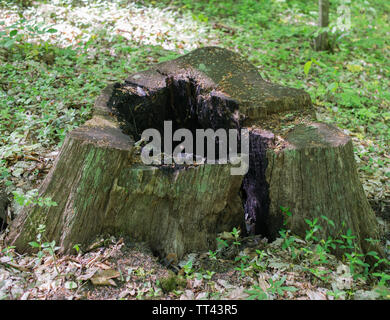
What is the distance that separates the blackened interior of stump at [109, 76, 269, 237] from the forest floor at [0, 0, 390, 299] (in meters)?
0.32

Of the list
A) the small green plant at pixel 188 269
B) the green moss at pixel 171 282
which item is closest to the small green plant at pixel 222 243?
the small green plant at pixel 188 269

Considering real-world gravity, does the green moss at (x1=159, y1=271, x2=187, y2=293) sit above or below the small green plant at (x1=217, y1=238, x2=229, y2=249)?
above

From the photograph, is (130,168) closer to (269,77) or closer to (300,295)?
(300,295)

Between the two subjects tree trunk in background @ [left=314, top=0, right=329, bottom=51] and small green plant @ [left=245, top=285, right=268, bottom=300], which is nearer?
small green plant @ [left=245, top=285, right=268, bottom=300]

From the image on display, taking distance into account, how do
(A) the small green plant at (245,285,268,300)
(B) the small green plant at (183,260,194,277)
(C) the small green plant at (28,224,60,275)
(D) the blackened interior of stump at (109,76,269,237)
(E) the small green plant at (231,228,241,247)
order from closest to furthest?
1. (A) the small green plant at (245,285,268,300)
2. (C) the small green plant at (28,224,60,275)
3. (B) the small green plant at (183,260,194,277)
4. (E) the small green plant at (231,228,241,247)
5. (D) the blackened interior of stump at (109,76,269,237)

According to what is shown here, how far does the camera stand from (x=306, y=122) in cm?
287

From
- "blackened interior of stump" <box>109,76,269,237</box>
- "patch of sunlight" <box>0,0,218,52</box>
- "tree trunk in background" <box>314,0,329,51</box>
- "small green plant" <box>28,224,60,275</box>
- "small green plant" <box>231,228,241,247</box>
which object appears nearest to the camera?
"small green plant" <box>28,224,60,275</box>

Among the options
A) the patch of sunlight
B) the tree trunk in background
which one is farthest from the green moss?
the tree trunk in background

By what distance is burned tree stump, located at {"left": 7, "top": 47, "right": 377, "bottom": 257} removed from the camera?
2.41 meters

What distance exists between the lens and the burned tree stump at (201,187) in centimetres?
241

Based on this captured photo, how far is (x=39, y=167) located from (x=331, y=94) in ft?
13.8

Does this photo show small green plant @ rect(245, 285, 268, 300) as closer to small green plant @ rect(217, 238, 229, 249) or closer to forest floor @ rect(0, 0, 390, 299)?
forest floor @ rect(0, 0, 390, 299)

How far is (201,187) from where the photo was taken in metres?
2.50

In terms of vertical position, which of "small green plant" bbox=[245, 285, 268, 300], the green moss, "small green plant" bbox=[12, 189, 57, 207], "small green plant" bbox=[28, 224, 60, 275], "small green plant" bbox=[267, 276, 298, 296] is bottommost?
the green moss
